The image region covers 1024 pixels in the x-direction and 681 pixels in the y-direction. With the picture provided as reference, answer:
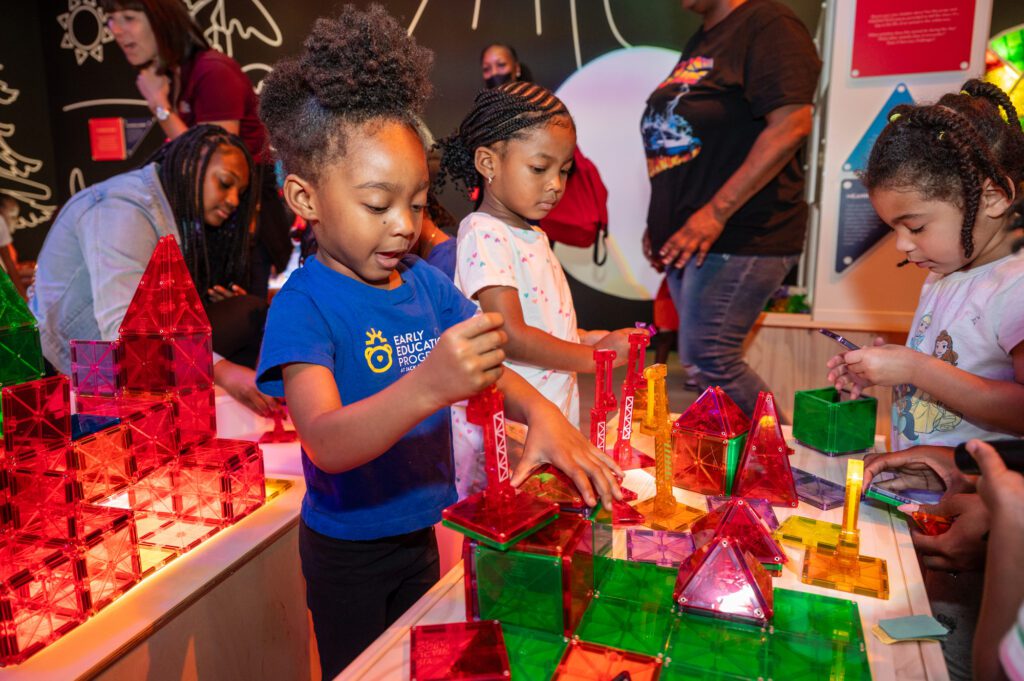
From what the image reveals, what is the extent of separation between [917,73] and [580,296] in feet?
7.48

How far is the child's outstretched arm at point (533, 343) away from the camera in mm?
1467

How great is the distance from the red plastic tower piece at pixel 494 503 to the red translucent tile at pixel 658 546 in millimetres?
190

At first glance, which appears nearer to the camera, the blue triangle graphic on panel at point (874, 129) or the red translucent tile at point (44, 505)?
the red translucent tile at point (44, 505)

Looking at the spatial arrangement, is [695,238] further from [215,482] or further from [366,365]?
[215,482]

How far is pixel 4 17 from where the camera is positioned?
5.29 m

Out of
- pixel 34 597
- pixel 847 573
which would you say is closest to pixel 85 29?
pixel 34 597

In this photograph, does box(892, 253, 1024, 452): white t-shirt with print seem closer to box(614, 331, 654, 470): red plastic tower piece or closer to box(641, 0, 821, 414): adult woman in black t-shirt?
box(614, 331, 654, 470): red plastic tower piece

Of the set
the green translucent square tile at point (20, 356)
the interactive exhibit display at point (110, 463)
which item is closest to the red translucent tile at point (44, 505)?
the interactive exhibit display at point (110, 463)

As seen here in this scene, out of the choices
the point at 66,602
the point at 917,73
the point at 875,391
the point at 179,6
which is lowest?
the point at 875,391

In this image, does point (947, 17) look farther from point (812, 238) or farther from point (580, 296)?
point (580, 296)

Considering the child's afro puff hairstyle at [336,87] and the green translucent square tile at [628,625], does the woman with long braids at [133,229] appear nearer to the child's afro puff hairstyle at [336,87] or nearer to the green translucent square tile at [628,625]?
the child's afro puff hairstyle at [336,87]

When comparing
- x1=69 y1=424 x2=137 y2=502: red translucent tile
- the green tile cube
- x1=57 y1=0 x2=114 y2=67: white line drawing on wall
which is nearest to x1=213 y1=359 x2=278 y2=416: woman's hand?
x1=69 y1=424 x2=137 y2=502: red translucent tile

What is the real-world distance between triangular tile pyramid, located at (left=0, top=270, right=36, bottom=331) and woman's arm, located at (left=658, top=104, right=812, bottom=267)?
1.71 m

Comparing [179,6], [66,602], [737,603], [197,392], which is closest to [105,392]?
[197,392]
